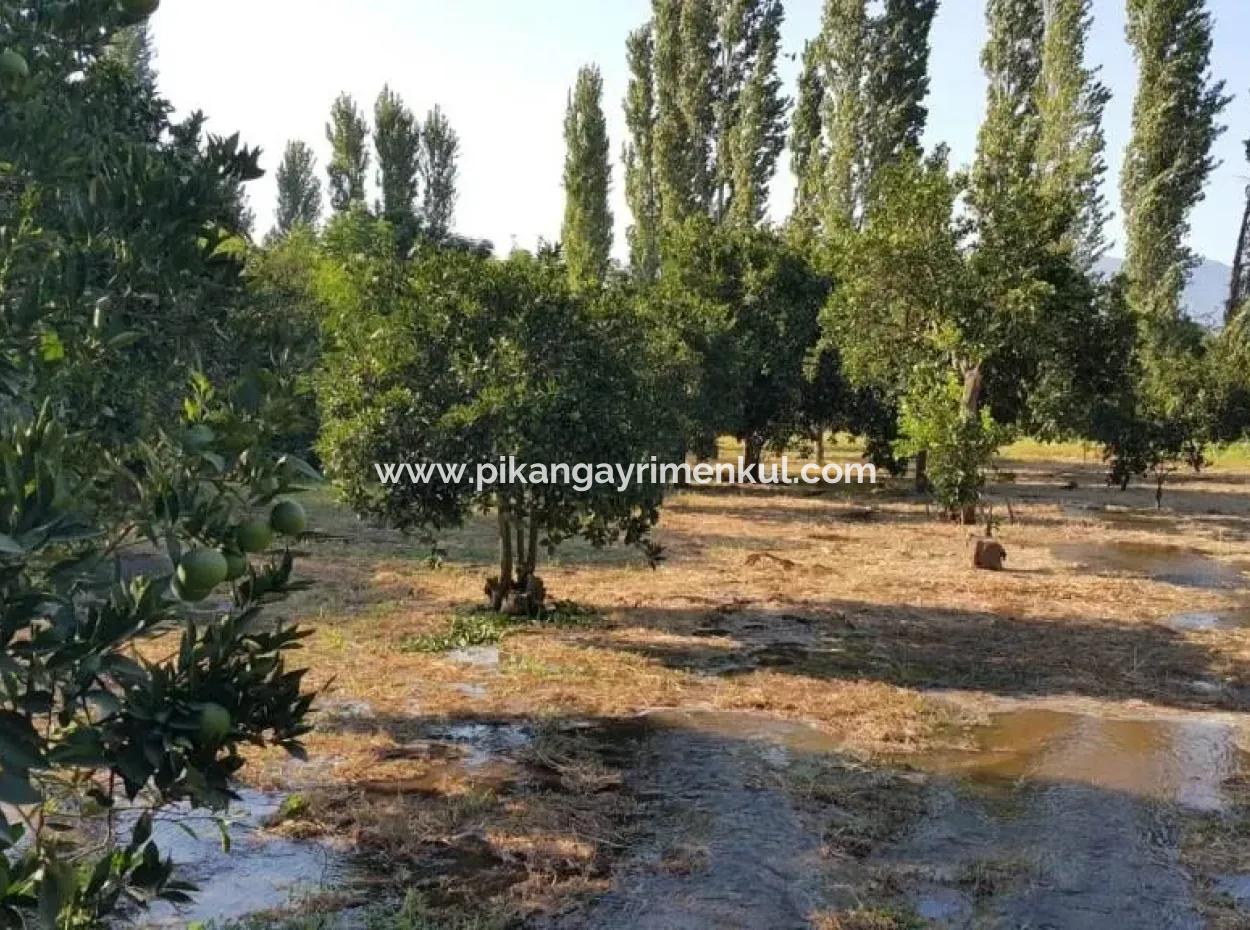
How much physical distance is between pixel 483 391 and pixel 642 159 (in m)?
34.9

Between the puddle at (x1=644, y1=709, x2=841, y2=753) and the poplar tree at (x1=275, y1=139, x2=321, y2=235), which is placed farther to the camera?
the poplar tree at (x1=275, y1=139, x2=321, y2=235)

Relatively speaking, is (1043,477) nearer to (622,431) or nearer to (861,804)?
(622,431)

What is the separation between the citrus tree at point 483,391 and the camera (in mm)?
10820

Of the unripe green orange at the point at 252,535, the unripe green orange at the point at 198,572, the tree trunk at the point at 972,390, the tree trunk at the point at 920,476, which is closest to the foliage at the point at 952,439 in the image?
the tree trunk at the point at 972,390

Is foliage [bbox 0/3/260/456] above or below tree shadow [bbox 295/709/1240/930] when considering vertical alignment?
above

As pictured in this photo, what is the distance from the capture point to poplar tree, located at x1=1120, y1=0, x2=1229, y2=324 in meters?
37.6

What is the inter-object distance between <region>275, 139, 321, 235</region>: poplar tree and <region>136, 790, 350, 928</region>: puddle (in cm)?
6605

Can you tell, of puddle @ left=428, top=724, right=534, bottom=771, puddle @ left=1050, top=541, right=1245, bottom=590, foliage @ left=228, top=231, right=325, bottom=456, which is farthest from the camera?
puddle @ left=1050, top=541, right=1245, bottom=590

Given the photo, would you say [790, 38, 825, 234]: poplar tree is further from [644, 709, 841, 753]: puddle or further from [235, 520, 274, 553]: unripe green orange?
[235, 520, 274, 553]: unripe green orange

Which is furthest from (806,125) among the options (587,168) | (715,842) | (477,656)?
(715,842)

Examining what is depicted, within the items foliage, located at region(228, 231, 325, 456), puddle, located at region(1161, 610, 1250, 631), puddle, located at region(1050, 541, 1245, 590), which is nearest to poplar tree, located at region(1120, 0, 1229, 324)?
puddle, located at region(1050, 541, 1245, 590)

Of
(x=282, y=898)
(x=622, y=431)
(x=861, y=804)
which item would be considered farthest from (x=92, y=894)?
(x=622, y=431)

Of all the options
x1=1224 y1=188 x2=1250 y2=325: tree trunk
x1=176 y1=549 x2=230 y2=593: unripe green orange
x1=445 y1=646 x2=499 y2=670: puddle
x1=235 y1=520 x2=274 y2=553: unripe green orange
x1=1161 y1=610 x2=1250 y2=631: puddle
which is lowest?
x1=1161 y1=610 x2=1250 y2=631: puddle

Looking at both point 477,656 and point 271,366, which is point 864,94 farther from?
point 271,366
